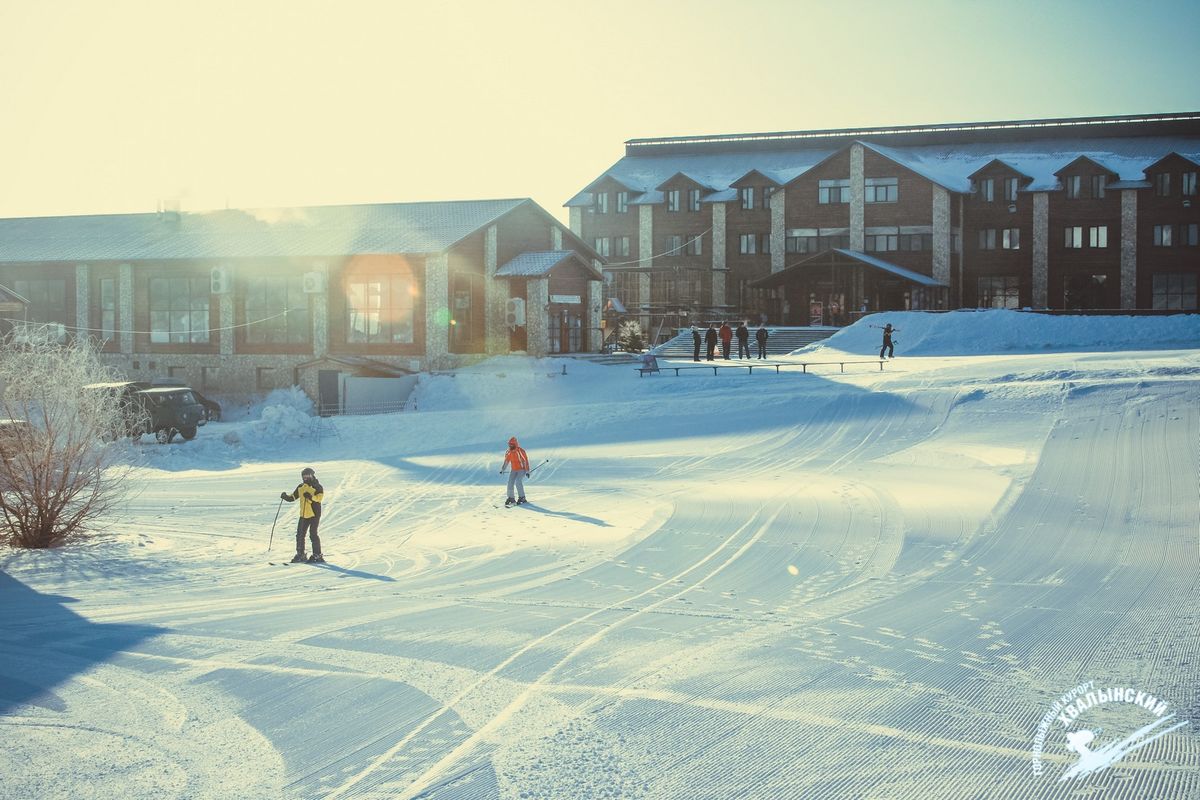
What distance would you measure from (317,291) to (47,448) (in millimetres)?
28086

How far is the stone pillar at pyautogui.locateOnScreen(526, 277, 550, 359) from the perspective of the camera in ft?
154

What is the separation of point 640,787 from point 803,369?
33285 millimetres

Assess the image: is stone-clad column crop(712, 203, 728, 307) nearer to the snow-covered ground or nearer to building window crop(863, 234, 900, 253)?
building window crop(863, 234, 900, 253)

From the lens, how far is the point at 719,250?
67188 millimetres

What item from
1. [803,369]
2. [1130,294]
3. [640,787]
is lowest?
[640,787]

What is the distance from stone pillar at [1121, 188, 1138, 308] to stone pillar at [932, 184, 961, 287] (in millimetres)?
9318

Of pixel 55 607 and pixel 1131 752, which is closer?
pixel 1131 752

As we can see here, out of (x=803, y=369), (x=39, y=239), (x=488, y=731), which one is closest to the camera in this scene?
(x=488, y=731)

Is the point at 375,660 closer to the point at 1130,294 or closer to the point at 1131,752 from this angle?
the point at 1131,752

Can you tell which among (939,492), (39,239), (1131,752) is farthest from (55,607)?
(39,239)

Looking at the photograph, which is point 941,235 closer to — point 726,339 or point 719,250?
point 719,250

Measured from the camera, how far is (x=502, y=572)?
15.6m

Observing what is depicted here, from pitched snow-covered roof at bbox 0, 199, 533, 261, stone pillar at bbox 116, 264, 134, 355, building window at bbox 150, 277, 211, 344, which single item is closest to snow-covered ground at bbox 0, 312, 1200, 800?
pitched snow-covered roof at bbox 0, 199, 533, 261

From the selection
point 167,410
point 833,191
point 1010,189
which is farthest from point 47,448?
point 1010,189
